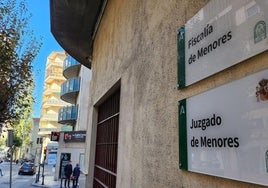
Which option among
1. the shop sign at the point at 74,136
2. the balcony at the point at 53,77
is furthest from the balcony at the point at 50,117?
the shop sign at the point at 74,136

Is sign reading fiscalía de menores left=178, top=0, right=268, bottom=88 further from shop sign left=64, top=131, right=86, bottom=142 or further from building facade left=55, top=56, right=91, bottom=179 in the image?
shop sign left=64, top=131, right=86, bottom=142

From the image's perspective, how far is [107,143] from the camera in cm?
567

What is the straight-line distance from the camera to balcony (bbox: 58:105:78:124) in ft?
107

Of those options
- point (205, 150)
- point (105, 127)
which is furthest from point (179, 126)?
point (105, 127)

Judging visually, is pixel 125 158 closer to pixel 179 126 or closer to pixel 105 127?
pixel 179 126

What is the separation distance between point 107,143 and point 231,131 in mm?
4380

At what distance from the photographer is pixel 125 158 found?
359 cm

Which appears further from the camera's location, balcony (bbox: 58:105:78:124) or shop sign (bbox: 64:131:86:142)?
balcony (bbox: 58:105:78:124)

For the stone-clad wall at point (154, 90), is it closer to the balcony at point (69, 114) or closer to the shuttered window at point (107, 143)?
the shuttered window at point (107, 143)

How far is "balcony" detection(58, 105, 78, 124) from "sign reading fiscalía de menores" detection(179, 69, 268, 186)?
3102cm

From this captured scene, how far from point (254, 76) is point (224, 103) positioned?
242 millimetres

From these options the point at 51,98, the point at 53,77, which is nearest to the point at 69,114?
the point at 51,98

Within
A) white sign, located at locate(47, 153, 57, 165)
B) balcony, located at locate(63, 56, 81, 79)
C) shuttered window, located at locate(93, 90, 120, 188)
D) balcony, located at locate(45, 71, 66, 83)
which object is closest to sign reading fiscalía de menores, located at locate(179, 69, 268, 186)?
shuttered window, located at locate(93, 90, 120, 188)

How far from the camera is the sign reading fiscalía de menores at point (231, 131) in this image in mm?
1299
